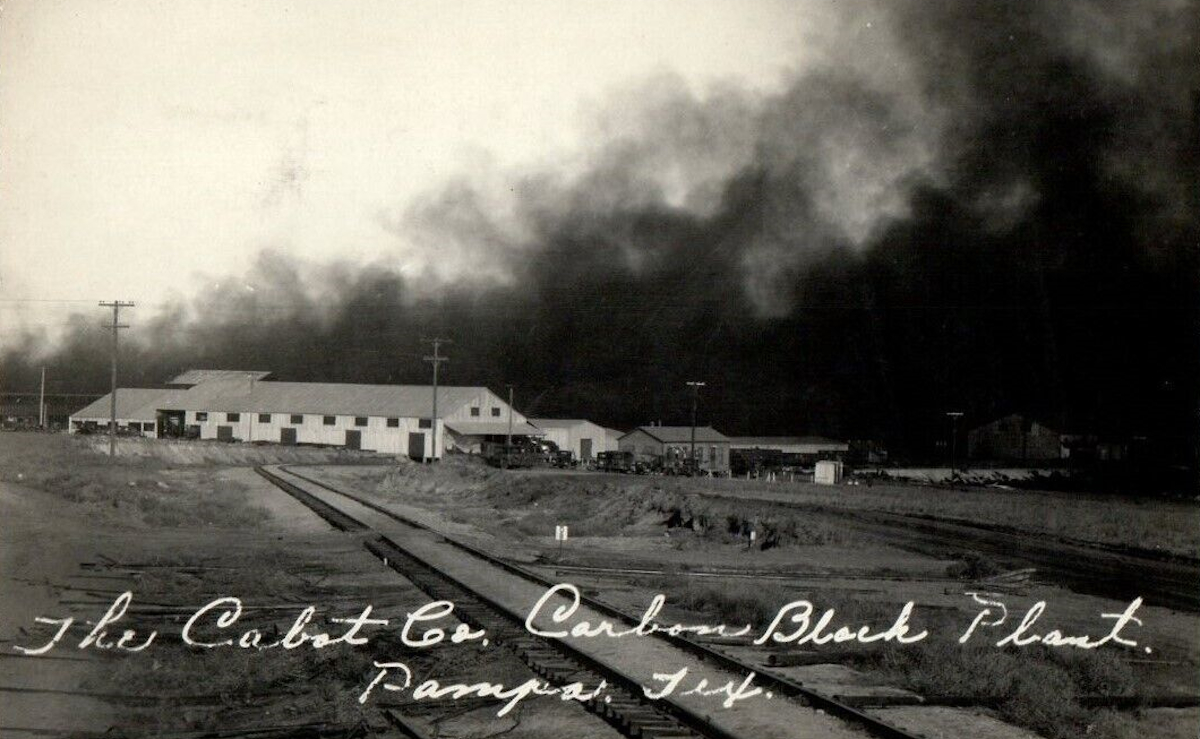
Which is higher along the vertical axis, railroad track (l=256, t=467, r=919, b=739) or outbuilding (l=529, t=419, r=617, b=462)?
outbuilding (l=529, t=419, r=617, b=462)

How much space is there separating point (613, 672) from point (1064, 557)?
19840mm

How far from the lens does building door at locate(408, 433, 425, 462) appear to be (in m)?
72.6

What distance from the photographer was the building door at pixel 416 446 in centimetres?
7262

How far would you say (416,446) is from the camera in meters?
72.9

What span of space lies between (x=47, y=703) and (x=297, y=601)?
595 centimetres

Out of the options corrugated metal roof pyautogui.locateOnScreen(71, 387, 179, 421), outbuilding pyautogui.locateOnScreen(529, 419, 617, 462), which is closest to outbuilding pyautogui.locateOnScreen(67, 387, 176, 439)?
corrugated metal roof pyautogui.locateOnScreen(71, 387, 179, 421)

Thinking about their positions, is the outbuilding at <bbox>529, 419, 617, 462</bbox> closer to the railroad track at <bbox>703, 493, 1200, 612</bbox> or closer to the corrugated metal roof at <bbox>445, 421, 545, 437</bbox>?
the corrugated metal roof at <bbox>445, 421, 545, 437</bbox>

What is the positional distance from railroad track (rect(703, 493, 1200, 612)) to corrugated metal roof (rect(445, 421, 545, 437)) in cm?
3955

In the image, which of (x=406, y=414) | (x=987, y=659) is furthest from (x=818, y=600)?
(x=406, y=414)

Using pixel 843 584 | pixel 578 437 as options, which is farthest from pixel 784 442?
pixel 843 584

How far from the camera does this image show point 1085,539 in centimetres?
3027

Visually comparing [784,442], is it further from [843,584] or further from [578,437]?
[843,584]

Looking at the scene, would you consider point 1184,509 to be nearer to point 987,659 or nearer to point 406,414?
point 987,659

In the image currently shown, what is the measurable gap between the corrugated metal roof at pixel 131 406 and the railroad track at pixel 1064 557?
7693 cm
